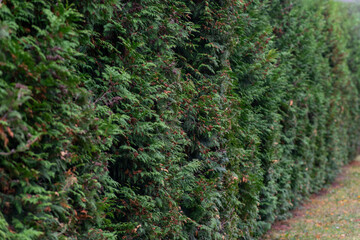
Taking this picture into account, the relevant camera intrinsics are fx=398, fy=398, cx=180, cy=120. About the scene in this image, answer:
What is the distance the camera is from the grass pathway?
7885 millimetres

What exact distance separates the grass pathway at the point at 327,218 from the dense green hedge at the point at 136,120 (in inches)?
20.1

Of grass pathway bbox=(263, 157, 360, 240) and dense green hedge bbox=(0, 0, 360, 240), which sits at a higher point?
dense green hedge bbox=(0, 0, 360, 240)

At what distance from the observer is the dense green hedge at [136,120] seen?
108 inches

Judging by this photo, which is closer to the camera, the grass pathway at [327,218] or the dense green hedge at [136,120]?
the dense green hedge at [136,120]

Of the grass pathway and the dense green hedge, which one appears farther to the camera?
the grass pathway

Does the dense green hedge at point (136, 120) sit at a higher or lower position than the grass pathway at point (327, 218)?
higher

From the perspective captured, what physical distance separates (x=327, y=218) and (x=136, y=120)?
6.89 metres

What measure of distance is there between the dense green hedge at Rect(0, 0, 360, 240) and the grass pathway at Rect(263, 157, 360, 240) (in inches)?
20.1

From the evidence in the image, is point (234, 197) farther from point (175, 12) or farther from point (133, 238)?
point (175, 12)

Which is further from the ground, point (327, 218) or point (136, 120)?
point (136, 120)

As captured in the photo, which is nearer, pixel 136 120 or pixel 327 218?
pixel 136 120

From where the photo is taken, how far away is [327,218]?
30.3ft

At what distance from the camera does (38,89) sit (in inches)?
109

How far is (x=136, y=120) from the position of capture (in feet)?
13.2
